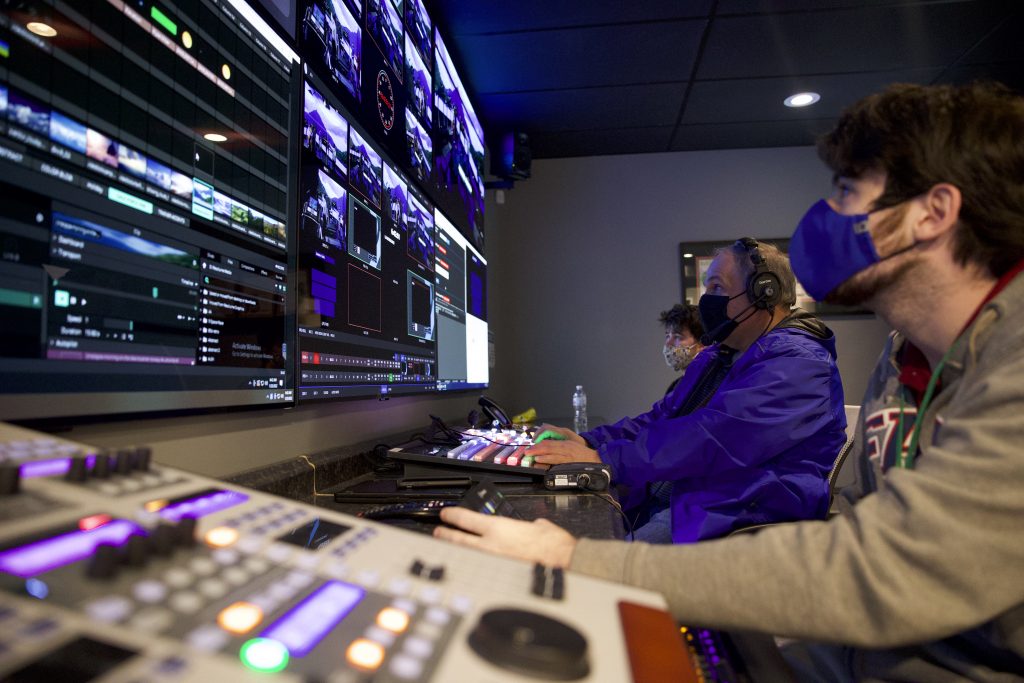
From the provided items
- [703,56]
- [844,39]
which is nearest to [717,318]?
[703,56]

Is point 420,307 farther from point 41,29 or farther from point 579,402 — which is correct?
point 579,402

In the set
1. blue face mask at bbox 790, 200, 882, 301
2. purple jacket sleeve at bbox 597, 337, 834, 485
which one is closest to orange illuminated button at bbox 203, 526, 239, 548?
blue face mask at bbox 790, 200, 882, 301

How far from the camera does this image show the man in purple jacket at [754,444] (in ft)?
5.20

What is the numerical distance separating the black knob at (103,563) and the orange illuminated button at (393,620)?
0.15m

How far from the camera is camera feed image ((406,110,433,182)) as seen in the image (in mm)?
1877

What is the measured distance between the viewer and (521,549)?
2.15 ft

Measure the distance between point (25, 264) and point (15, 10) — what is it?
0.87 ft

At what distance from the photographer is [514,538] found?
0.67 meters

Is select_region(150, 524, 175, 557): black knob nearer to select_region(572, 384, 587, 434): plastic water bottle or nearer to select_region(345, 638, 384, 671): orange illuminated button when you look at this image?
select_region(345, 638, 384, 671): orange illuminated button

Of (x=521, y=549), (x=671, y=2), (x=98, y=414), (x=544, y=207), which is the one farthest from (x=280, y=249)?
(x=544, y=207)

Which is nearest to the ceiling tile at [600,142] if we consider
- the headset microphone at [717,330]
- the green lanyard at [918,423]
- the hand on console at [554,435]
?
the headset microphone at [717,330]

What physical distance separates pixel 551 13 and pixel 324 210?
1.72 metres

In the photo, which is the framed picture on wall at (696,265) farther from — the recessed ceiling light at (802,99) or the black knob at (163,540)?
the black knob at (163,540)

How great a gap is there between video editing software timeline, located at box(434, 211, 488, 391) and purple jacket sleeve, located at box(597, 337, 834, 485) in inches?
32.3
